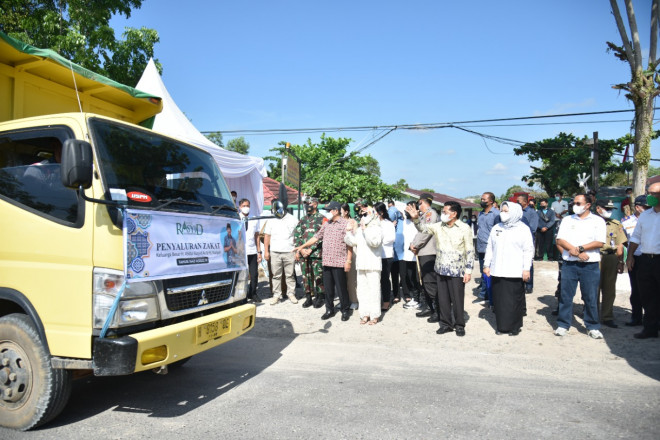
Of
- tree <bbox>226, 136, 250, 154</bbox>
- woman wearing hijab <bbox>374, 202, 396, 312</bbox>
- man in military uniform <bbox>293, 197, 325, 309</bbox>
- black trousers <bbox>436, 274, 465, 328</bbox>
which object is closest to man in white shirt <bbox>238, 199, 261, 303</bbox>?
man in military uniform <bbox>293, 197, 325, 309</bbox>

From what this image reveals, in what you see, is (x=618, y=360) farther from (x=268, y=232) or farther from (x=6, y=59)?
(x=6, y=59)

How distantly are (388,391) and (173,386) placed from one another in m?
2.11

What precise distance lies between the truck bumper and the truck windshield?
0.96 m

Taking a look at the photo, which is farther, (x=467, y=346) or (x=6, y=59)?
(x=467, y=346)

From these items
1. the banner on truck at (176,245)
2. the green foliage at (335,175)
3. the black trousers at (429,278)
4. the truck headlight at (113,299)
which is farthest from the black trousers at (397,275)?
the green foliage at (335,175)

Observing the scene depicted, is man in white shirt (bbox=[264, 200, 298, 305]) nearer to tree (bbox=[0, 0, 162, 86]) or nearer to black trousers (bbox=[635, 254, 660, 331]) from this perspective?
black trousers (bbox=[635, 254, 660, 331])

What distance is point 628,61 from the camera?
13.0 metres

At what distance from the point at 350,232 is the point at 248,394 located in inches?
134

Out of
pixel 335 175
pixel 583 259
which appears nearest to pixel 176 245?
pixel 583 259

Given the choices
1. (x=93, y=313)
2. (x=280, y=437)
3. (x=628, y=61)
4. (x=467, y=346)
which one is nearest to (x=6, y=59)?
(x=93, y=313)

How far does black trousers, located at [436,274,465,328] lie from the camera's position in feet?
19.8

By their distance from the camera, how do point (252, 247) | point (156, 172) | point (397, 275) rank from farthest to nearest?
point (397, 275)
point (252, 247)
point (156, 172)

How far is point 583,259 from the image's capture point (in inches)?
224

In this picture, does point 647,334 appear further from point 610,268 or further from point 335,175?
point 335,175
